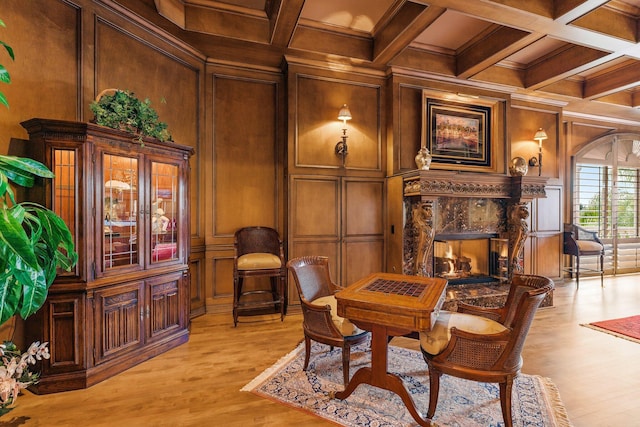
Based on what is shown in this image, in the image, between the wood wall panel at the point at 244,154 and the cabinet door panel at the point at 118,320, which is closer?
the cabinet door panel at the point at 118,320

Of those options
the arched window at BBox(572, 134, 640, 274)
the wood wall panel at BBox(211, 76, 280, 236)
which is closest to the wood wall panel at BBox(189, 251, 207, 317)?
the wood wall panel at BBox(211, 76, 280, 236)

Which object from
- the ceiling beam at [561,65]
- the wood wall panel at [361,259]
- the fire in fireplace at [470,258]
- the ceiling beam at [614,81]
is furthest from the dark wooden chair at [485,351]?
the ceiling beam at [614,81]

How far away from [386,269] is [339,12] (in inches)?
137

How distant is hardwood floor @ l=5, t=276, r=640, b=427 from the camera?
2018 mm

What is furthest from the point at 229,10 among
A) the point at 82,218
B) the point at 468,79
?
the point at 468,79

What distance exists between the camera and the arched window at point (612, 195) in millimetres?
6277

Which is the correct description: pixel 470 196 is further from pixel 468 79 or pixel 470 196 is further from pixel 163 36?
pixel 163 36

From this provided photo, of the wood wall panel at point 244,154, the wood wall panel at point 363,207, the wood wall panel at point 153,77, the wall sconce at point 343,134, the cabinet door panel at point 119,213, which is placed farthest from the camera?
the wood wall panel at point 363,207

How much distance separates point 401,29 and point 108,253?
152 inches

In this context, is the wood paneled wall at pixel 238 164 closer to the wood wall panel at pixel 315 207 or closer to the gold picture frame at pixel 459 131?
the wood wall panel at pixel 315 207

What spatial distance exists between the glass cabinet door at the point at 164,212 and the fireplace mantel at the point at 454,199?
9.48 feet

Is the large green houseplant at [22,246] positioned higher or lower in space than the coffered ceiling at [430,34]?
lower

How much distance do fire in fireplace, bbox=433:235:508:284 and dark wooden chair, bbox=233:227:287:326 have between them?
2329 millimetres

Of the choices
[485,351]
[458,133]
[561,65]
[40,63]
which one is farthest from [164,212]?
[561,65]
